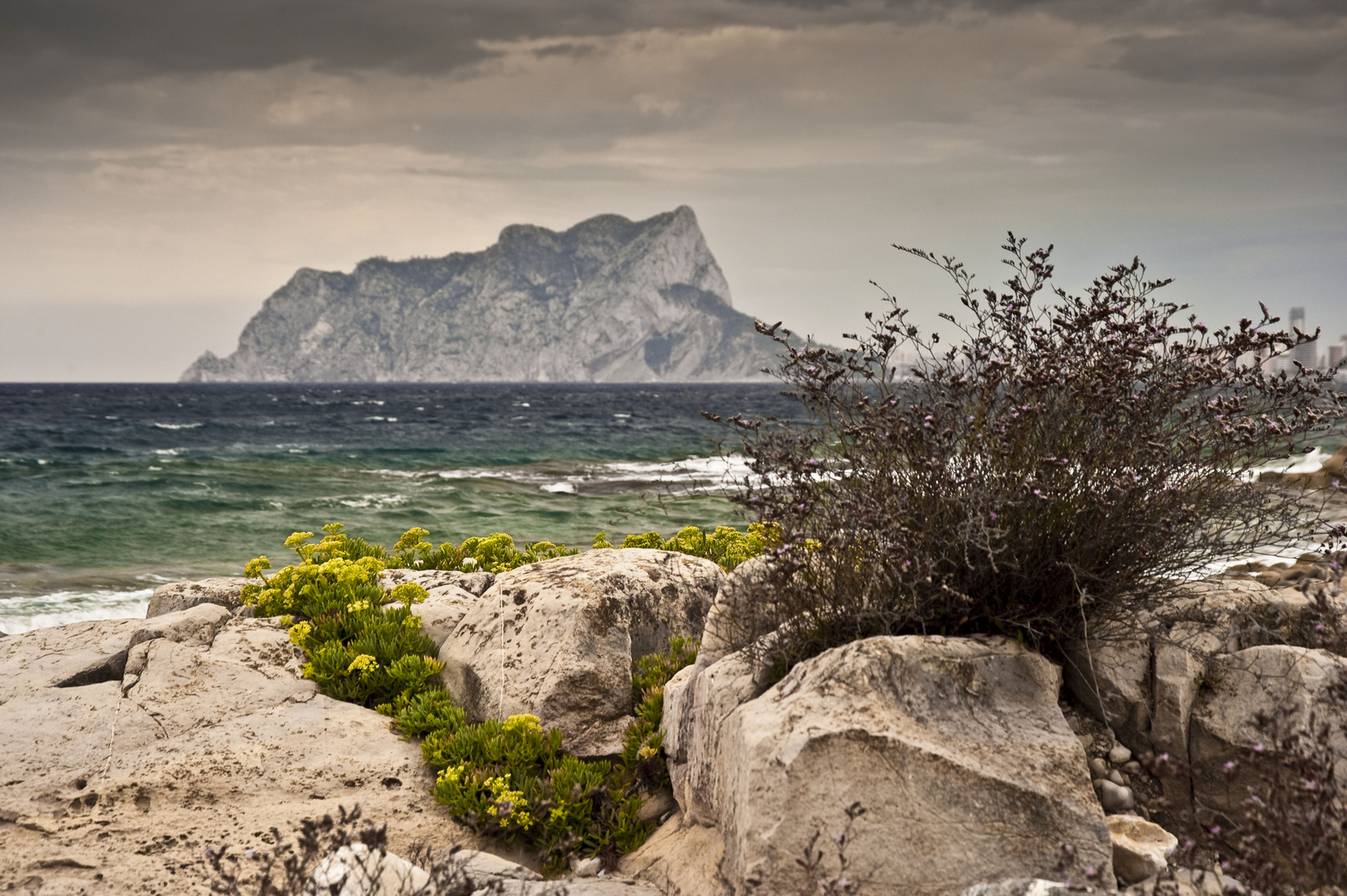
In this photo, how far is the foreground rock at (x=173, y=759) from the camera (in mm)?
4344

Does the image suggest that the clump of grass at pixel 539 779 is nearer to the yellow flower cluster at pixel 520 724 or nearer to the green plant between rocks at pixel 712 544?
the yellow flower cluster at pixel 520 724

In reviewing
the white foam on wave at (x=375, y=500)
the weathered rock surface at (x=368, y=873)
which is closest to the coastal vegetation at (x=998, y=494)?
the weathered rock surface at (x=368, y=873)

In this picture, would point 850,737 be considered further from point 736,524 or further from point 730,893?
point 736,524

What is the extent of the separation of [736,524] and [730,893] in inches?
555

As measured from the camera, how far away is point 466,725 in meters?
5.59

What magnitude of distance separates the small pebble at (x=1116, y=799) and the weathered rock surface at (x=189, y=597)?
7.47 meters

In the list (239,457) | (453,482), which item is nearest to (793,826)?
(453,482)

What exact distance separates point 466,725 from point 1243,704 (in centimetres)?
450

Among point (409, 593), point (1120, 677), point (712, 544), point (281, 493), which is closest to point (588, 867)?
point (1120, 677)

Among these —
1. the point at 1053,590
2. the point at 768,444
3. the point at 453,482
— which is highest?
the point at 768,444

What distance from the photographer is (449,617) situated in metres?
7.06

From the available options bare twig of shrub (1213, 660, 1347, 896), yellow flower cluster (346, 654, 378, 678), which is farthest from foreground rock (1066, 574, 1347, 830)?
yellow flower cluster (346, 654, 378, 678)

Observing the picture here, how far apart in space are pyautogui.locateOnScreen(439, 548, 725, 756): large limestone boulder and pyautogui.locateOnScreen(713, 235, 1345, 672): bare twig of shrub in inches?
58.2

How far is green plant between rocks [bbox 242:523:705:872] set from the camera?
4766 millimetres
